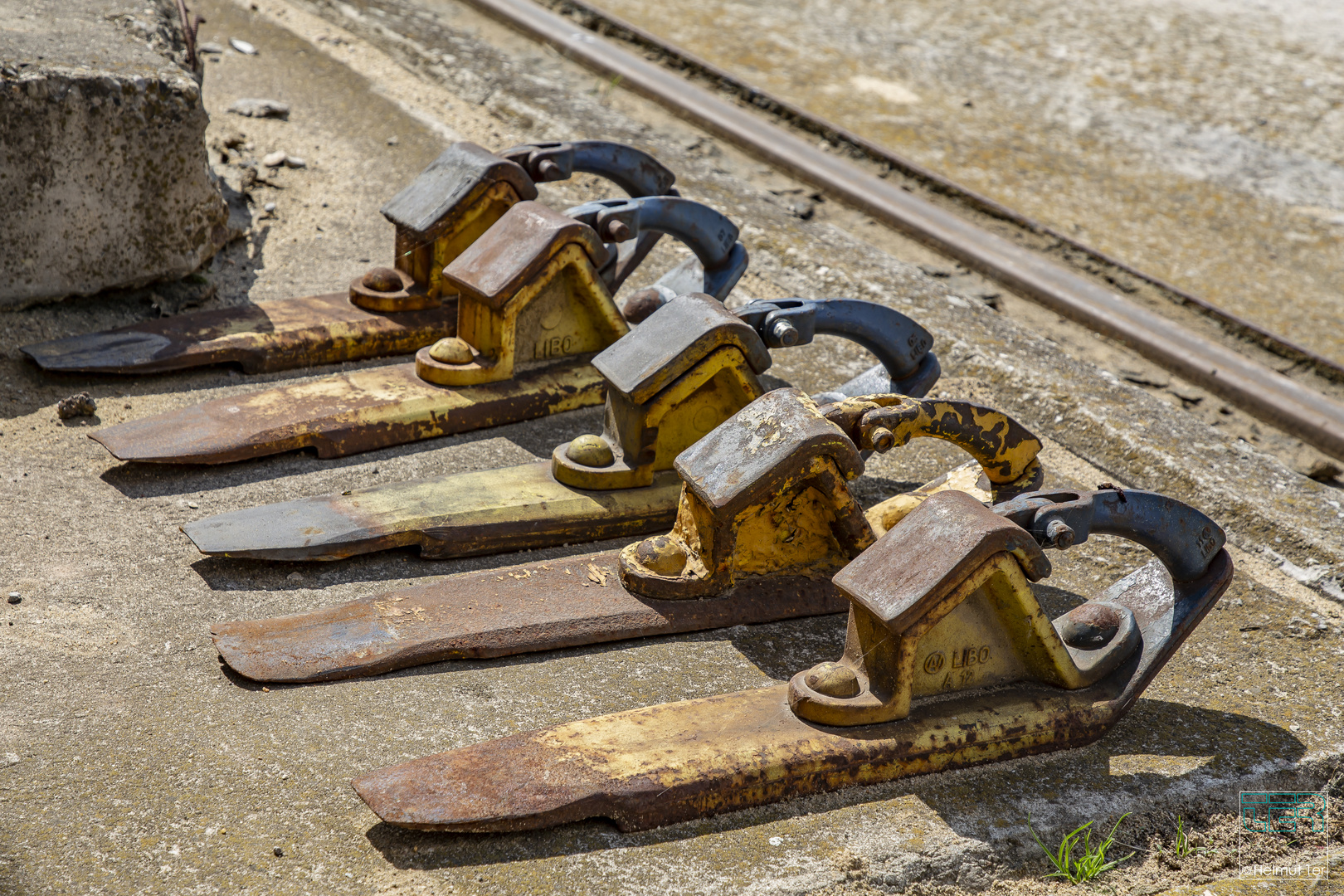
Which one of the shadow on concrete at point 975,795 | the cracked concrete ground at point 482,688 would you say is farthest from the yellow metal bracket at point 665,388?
the shadow on concrete at point 975,795

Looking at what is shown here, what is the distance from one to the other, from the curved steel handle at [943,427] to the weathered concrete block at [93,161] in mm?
2265

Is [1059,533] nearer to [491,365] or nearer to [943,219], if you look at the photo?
[491,365]

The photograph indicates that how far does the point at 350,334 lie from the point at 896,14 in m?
5.20

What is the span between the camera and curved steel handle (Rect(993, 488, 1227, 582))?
223 centimetres

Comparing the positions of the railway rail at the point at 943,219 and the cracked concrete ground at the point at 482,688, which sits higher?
the railway rail at the point at 943,219

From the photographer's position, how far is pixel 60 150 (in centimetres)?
343

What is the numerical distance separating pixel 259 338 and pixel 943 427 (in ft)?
6.65

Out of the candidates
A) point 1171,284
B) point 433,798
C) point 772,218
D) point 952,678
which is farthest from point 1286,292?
point 433,798

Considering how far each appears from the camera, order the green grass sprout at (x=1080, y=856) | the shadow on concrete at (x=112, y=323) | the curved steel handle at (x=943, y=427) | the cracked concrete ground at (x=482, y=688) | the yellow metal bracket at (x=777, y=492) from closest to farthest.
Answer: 1. the cracked concrete ground at (x=482, y=688)
2. the green grass sprout at (x=1080, y=856)
3. the yellow metal bracket at (x=777, y=492)
4. the curved steel handle at (x=943, y=427)
5. the shadow on concrete at (x=112, y=323)

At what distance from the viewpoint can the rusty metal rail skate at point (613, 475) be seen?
8.98 feet

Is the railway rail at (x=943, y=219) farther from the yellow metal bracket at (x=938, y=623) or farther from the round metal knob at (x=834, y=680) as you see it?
the round metal knob at (x=834, y=680)

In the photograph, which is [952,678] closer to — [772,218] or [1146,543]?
[1146,543]

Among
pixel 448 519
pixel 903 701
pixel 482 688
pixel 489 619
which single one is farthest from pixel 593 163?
pixel 903 701

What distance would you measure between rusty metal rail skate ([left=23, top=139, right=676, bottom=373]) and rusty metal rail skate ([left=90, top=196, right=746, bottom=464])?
0.21 m
